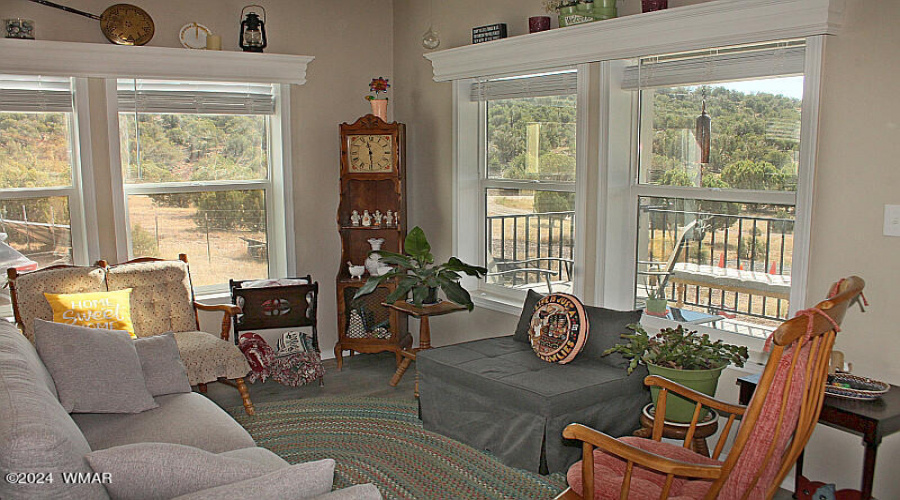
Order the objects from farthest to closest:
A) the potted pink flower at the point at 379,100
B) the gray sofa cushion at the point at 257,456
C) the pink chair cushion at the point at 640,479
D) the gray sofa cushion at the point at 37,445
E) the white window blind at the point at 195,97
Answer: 1. the potted pink flower at the point at 379,100
2. the white window blind at the point at 195,97
3. the gray sofa cushion at the point at 257,456
4. the pink chair cushion at the point at 640,479
5. the gray sofa cushion at the point at 37,445

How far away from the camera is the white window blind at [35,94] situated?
408 centimetres

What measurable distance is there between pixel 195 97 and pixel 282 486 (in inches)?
140

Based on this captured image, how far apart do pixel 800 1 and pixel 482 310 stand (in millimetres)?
2596

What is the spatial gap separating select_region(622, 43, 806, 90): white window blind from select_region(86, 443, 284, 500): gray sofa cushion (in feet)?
8.67

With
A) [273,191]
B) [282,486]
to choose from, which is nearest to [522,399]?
[282,486]

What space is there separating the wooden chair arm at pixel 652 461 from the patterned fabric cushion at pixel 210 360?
2212 millimetres

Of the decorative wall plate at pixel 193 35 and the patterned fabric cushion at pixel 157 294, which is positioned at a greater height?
the decorative wall plate at pixel 193 35

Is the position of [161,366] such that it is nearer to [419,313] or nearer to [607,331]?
[419,313]

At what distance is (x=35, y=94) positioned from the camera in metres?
4.14

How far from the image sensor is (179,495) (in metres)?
1.72

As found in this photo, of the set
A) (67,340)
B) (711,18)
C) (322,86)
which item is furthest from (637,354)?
(322,86)

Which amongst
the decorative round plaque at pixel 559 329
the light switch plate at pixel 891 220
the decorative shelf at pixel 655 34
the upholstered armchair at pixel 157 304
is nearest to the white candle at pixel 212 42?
the upholstered armchair at pixel 157 304

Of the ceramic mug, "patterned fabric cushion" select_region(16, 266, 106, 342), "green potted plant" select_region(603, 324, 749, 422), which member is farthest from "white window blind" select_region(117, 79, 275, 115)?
"green potted plant" select_region(603, 324, 749, 422)

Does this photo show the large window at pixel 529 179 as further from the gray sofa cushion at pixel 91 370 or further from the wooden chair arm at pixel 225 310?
the gray sofa cushion at pixel 91 370
